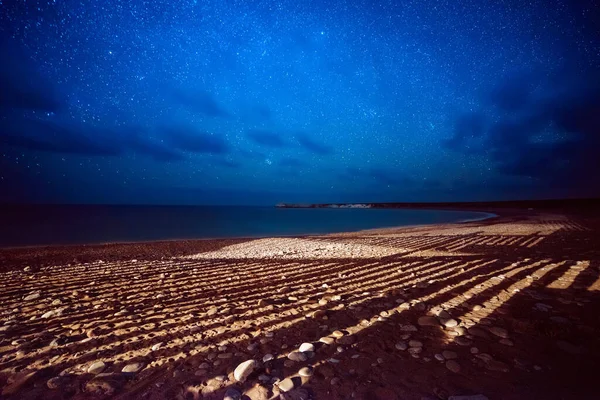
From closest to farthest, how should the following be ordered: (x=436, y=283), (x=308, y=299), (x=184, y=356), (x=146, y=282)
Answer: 1. (x=184, y=356)
2. (x=308, y=299)
3. (x=436, y=283)
4. (x=146, y=282)

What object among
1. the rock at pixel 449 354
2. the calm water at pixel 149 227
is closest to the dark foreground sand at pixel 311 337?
the rock at pixel 449 354

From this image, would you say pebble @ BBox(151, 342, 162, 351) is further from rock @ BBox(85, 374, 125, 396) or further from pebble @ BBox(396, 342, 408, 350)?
pebble @ BBox(396, 342, 408, 350)

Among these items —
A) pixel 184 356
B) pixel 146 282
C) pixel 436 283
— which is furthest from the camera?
pixel 146 282

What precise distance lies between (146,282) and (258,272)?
2599 millimetres

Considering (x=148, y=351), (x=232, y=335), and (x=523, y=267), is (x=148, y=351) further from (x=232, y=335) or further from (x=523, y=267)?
(x=523, y=267)

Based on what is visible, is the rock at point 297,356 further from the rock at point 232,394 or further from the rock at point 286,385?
the rock at point 232,394

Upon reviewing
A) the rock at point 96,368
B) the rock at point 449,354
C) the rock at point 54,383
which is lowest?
the rock at point 96,368

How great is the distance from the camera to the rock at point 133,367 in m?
2.55

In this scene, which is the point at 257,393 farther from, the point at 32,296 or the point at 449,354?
the point at 32,296

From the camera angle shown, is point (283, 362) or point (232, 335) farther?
point (232, 335)

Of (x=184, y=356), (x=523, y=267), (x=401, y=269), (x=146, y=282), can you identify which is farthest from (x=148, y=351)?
A: (x=523, y=267)

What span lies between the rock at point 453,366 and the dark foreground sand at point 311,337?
33 millimetres

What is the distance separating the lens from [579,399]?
1.97 metres

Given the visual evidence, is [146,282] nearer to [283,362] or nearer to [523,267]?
[283,362]
